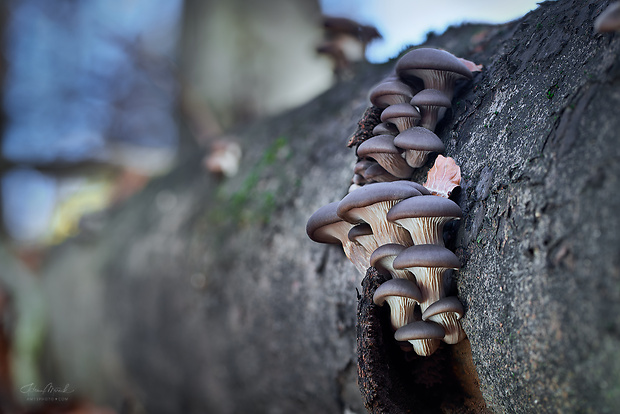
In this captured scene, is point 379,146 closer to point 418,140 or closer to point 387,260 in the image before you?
point 418,140

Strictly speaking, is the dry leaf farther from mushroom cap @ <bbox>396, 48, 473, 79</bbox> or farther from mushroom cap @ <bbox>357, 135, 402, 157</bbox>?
mushroom cap @ <bbox>396, 48, 473, 79</bbox>

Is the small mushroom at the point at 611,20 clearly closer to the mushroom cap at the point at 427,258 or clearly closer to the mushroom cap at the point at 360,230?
the mushroom cap at the point at 427,258

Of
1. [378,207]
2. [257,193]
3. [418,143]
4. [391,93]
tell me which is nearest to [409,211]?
[378,207]

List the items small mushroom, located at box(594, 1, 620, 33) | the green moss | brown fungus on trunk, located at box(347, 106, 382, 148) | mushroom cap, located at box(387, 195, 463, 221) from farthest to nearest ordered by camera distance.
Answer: the green moss
brown fungus on trunk, located at box(347, 106, 382, 148)
mushroom cap, located at box(387, 195, 463, 221)
small mushroom, located at box(594, 1, 620, 33)

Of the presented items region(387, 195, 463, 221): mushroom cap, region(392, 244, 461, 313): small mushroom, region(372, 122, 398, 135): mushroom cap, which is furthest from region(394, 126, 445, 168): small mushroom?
region(392, 244, 461, 313): small mushroom

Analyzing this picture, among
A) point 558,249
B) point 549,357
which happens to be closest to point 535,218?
point 558,249

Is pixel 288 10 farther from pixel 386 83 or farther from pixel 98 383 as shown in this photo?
pixel 98 383

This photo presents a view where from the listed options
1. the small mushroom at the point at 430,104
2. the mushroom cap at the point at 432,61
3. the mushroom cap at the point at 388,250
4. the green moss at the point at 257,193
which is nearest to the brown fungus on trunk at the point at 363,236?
the mushroom cap at the point at 388,250
